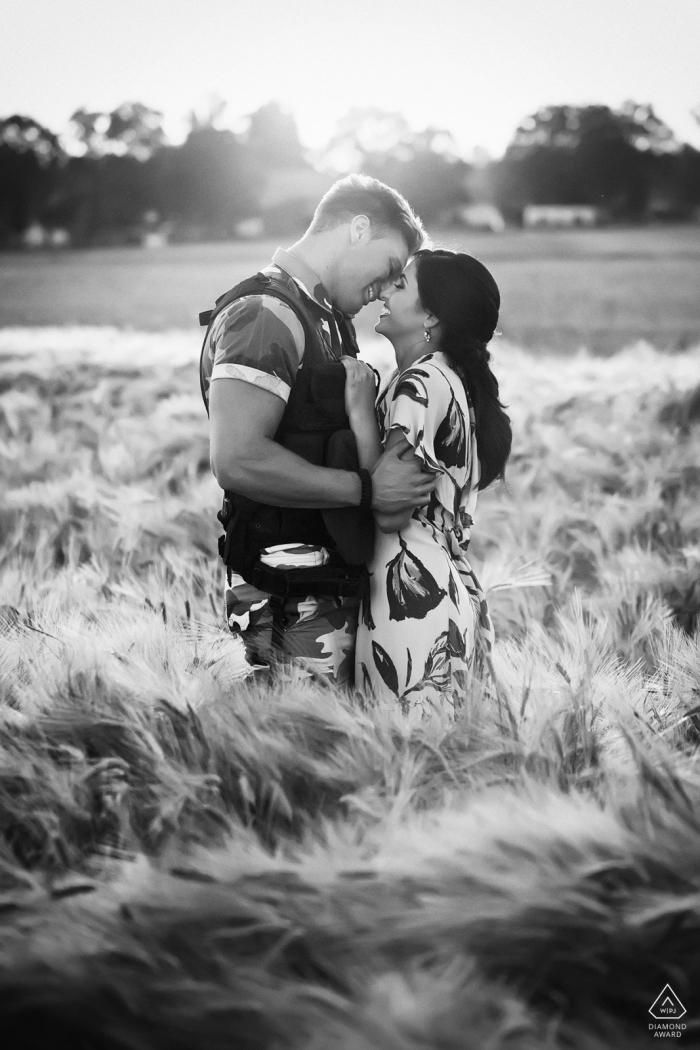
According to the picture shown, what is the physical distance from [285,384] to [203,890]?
133 centimetres

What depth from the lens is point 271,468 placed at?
91.1 inches

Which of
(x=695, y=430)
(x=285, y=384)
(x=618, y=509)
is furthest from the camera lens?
(x=695, y=430)

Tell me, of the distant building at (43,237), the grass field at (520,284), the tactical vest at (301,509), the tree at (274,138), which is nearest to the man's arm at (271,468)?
the tactical vest at (301,509)

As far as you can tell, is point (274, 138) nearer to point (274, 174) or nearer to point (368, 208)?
point (274, 174)

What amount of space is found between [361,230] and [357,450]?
632 millimetres

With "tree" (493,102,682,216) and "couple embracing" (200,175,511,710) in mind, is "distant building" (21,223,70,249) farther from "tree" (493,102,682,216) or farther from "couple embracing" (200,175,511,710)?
"couple embracing" (200,175,511,710)

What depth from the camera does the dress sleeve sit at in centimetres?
237

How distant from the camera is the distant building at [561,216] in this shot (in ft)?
43.9

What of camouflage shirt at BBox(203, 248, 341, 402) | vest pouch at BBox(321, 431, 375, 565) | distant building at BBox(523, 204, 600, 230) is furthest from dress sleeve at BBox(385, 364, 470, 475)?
distant building at BBox(523, 204, 600, 230)

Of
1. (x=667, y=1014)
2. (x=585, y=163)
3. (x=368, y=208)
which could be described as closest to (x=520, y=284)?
(x=585, y=163)

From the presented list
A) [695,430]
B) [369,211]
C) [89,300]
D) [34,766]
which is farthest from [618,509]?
[89,300]

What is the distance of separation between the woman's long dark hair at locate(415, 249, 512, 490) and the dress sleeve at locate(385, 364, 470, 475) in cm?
9

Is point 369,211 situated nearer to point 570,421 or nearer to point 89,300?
point 570,421

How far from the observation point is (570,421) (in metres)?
5.62
